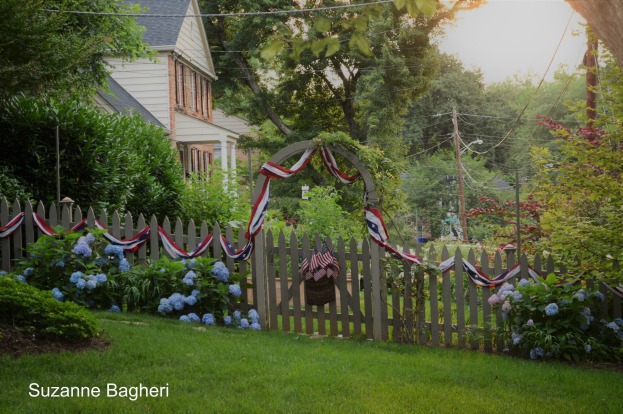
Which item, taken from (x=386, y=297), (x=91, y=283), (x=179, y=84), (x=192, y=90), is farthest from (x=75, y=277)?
(x=192, y=90)

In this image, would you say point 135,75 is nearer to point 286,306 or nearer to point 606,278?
point 286,306

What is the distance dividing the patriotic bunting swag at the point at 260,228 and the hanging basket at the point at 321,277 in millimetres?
591

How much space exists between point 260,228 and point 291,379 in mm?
3089

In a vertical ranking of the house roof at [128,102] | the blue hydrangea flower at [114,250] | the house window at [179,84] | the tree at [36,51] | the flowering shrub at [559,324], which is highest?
the house window at [179,84]

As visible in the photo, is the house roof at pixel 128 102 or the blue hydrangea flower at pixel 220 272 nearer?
the blue hydrangea flower at pixel 220 272

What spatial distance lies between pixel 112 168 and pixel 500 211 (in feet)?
23.9

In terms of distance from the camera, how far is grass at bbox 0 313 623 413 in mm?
4734

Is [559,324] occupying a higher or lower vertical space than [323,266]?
lower

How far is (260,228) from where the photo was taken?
8281 millimetres

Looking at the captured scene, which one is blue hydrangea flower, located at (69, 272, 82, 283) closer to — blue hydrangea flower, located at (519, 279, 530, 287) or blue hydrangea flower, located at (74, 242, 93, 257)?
blue hydrangea flower, located at (74, 242, 93, 257)

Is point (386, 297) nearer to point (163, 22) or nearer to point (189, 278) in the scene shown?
point (189, 278)

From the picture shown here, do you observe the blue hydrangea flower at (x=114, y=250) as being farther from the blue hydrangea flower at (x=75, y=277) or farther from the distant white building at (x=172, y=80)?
the distant white building at (x=172, y=80)

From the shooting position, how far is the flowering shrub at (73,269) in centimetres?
838

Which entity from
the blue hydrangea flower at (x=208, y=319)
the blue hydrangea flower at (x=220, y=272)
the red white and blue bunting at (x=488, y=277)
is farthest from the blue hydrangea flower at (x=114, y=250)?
the red white and blue bunting at (x=488, y=277)
